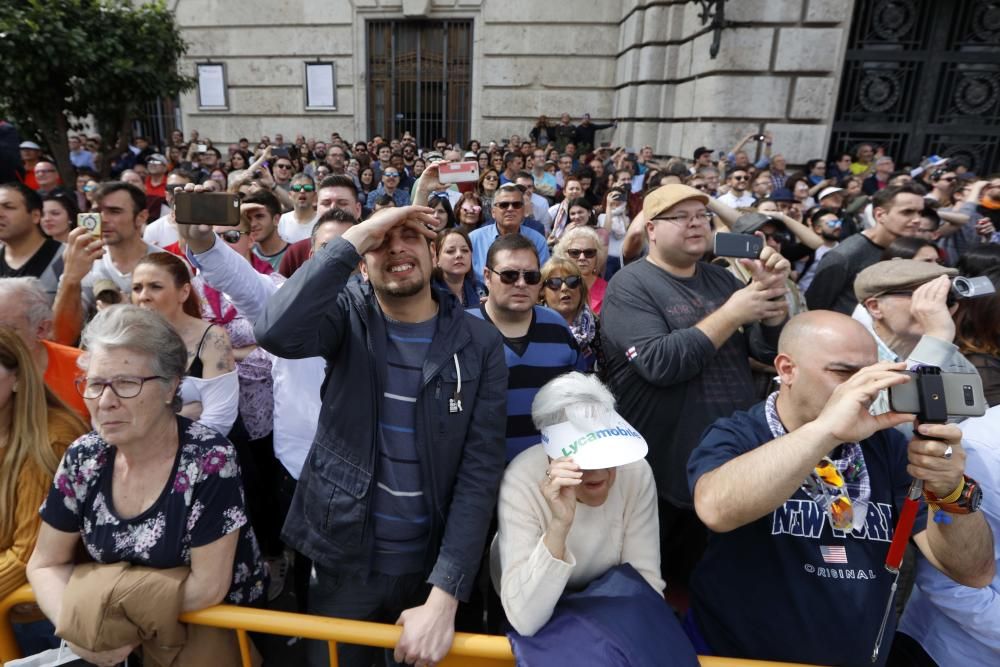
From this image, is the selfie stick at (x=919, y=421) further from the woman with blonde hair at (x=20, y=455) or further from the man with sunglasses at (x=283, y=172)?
the man with sunglasses at (x=283, y=172)

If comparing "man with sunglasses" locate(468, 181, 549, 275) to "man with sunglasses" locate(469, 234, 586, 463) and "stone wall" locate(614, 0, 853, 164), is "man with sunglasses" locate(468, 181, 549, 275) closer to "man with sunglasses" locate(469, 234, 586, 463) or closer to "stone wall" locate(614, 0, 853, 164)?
"man with sunglasses" locate(469, 234, 586, 463)

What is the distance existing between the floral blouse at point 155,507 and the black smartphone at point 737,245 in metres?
1.91

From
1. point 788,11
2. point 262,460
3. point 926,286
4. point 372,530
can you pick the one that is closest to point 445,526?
point 372,530

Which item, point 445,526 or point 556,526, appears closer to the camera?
point 556,526

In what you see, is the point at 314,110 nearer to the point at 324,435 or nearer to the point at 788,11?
the point at 788,11

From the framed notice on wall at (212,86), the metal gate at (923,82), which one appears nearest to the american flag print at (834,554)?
the metal gate at (923,82)

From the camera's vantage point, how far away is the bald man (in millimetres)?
1550

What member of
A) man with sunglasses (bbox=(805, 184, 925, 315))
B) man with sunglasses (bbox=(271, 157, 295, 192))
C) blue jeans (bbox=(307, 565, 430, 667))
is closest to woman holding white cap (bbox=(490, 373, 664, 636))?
blue jeans (bbox=(307, 565, 430, 667))

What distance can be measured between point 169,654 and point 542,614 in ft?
3.86

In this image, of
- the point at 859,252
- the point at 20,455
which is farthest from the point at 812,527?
the point at 859,252

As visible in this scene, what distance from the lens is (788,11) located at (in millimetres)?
8539

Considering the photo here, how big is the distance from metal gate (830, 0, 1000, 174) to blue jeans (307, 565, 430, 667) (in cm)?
1000

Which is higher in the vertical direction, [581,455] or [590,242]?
[590,242]

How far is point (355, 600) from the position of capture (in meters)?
1.93
